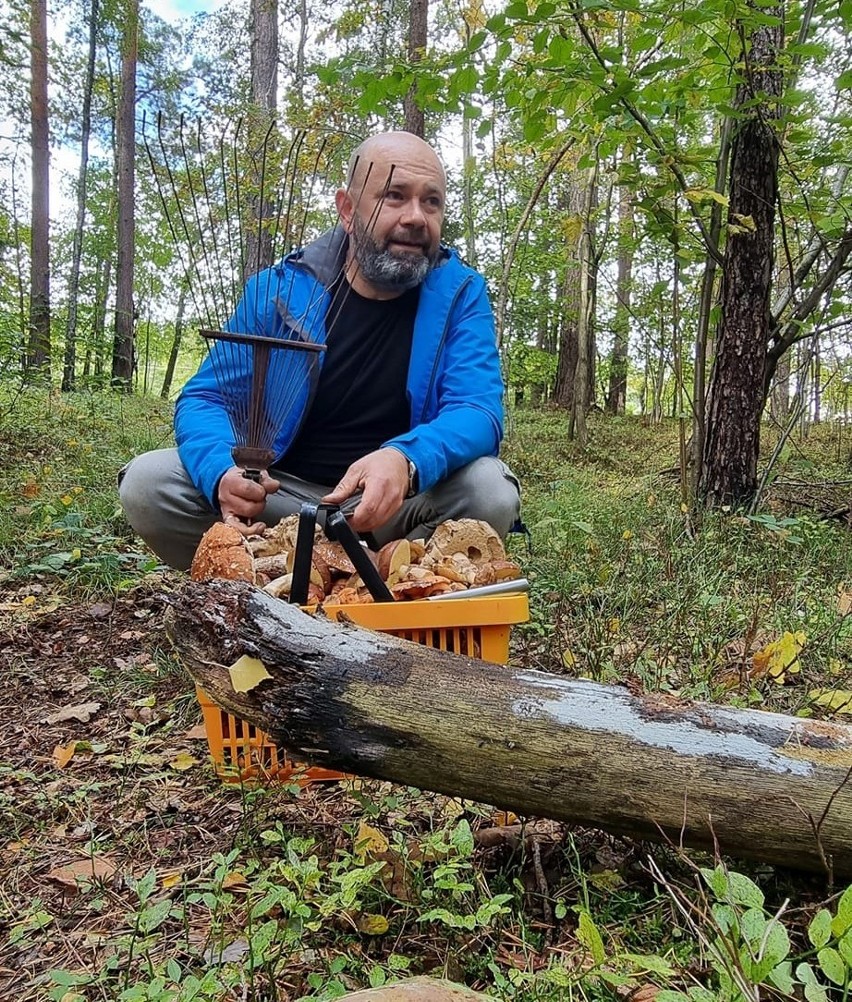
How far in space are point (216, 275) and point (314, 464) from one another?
78 cm

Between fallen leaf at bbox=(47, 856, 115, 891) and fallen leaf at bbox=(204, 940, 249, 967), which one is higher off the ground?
fallen leaf at bbox=(204, 940, 249, 967)

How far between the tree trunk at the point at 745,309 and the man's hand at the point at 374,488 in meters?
2.71

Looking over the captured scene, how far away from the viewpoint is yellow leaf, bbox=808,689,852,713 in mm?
1804

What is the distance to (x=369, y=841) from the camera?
1313 mm

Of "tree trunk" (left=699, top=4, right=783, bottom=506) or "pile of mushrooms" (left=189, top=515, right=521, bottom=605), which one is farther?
"tree trunk" (left=699, top=4, right=783, bottom=506)

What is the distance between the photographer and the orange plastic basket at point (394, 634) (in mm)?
1493

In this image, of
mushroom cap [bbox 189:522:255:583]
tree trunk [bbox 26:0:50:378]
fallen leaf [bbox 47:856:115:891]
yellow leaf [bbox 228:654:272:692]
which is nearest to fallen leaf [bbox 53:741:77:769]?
fallen leaf [bbox 47:856:115:891]

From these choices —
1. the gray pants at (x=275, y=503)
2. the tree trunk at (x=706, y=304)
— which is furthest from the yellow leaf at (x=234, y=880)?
the tree trunk at (x=706, y=304)

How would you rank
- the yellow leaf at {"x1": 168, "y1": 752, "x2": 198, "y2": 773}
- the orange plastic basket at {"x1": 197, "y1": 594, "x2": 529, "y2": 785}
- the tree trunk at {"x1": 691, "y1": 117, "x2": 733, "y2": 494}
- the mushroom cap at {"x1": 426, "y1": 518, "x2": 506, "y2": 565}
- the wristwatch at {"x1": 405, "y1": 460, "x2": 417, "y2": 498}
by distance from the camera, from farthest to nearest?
the tree trunk at {"x1": 691, "y1": 117, "x2": 733, "y2": 494}
the wristwatch at {"x1": 405, "y1": 460, "x2": 417, "y2": 498}
the mushroom cap at {"x1": 426, "y1": 518, "x2": 506, "y2": 565}
the yellow leaf at {"x1": 168, "y1": 752, "x2": 198, "y2": 773}
the orange plastic basket at {"x1": 197, "y1": 594, "x2": 529, "y2": 785}

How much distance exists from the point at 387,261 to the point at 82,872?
210 centimetres

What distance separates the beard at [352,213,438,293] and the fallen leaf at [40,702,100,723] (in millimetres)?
1803

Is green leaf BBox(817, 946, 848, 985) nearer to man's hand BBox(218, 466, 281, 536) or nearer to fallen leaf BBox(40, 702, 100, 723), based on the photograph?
man's hand BBox(218, 466, 281, 536)

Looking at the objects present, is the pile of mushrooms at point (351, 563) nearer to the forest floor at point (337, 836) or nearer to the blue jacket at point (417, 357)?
the forest floor at point (337, 836)

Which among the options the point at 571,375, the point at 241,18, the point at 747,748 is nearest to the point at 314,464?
the point at 747,748
